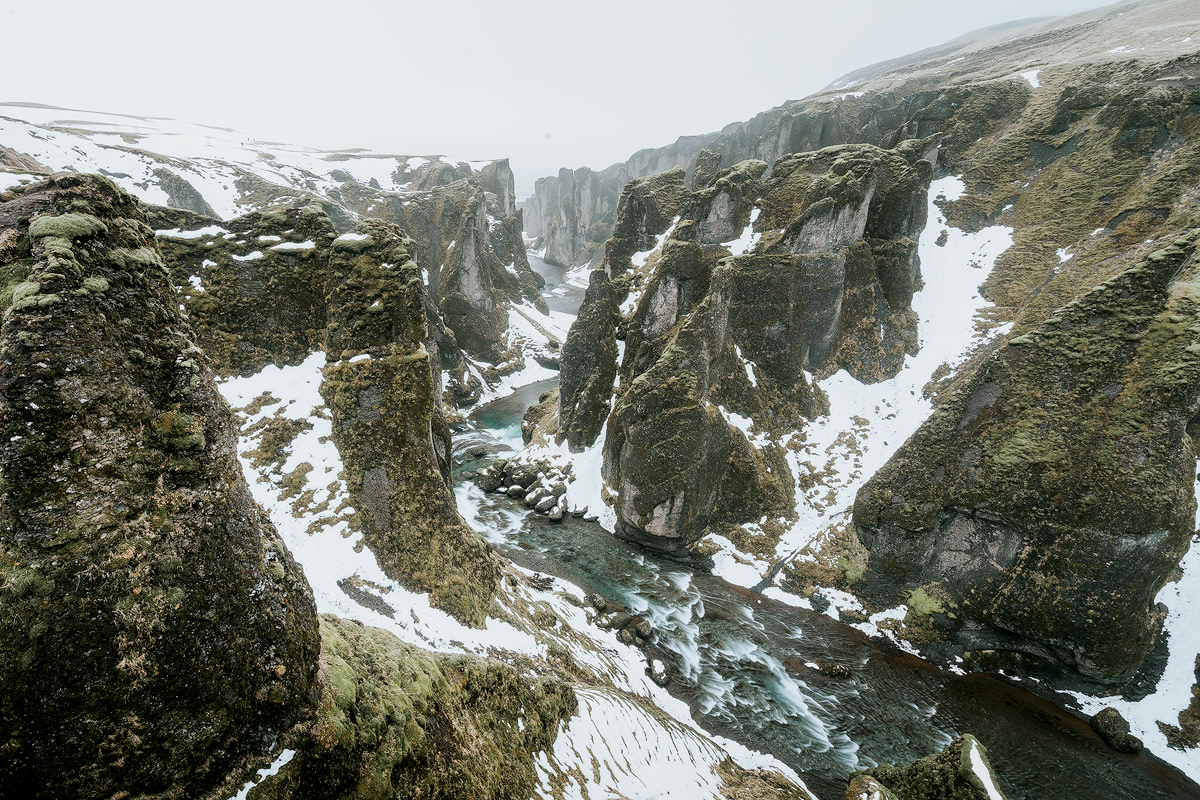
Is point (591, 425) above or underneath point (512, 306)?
underneath

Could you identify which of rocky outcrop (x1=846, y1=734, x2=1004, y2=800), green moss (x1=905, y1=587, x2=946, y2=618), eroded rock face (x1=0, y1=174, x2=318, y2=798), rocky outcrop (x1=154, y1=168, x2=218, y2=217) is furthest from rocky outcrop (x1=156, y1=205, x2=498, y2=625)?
rocky outcrop (x1=154, y1=168, x2=218, y2=217)

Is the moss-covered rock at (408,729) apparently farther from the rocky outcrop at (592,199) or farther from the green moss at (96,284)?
the rocky outcrop at (592,199)

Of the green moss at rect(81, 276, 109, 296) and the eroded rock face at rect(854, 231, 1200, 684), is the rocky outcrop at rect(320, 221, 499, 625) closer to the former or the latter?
the green moss at rect(81, 276, 109, 296)

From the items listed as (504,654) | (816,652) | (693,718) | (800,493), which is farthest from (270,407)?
(800,493)

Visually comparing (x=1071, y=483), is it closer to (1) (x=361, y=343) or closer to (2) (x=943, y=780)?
(2) (x=943, y=780)

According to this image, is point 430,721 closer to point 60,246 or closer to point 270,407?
point 60,246

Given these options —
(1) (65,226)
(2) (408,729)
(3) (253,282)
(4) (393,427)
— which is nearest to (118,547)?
(1) (65,226)
